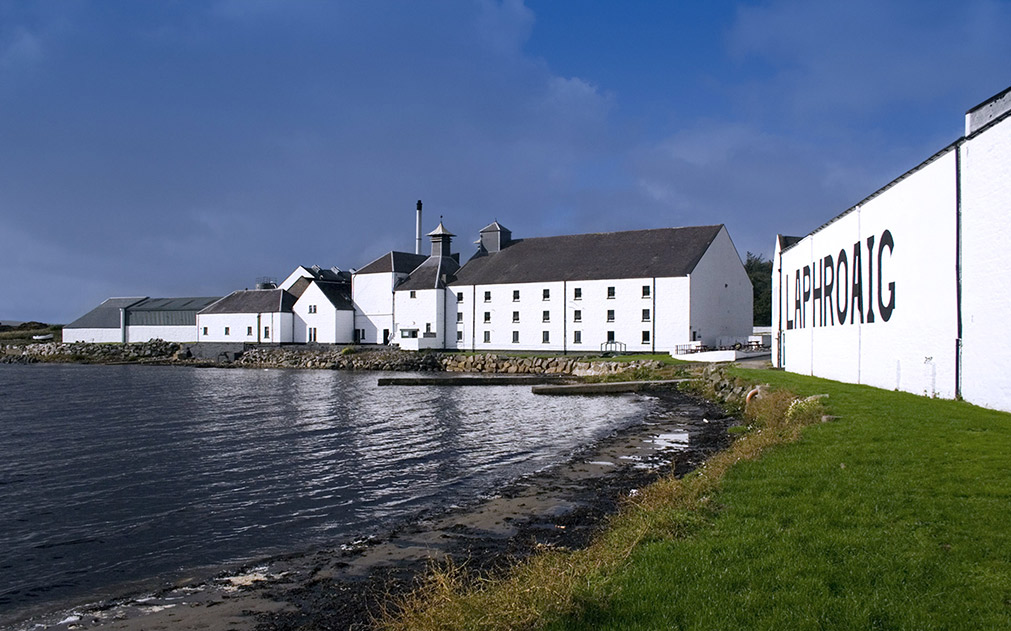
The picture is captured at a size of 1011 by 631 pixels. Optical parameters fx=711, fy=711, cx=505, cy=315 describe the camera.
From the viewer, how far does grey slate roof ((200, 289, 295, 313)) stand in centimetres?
7912

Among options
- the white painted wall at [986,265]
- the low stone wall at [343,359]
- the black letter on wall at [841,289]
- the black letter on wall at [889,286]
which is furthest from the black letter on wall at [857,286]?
the low stone wall at [343,359]

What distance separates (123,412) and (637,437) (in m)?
21.2

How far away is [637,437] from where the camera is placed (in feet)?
68.3

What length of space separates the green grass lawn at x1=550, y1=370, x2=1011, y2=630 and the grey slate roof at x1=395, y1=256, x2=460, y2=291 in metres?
58.6

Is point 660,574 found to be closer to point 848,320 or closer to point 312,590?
point 312,590

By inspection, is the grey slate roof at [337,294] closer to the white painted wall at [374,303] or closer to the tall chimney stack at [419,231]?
the white painted wall at [374,303]

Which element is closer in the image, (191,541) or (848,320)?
(191,541)

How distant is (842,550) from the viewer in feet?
23.1

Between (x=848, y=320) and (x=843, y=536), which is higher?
(x=848, y=320)

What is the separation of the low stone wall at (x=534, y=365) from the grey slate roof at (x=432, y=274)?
32.9 ft

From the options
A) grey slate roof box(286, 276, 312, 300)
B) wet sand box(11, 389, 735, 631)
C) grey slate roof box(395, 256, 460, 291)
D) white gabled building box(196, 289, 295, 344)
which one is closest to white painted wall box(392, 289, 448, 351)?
grey slate roof box(395, 256, 460, 291)

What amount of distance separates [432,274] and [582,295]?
57.7 ft

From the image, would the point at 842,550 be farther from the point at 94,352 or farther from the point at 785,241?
the point at 94,352

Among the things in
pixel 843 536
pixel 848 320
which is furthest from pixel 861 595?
pixel 848 320
